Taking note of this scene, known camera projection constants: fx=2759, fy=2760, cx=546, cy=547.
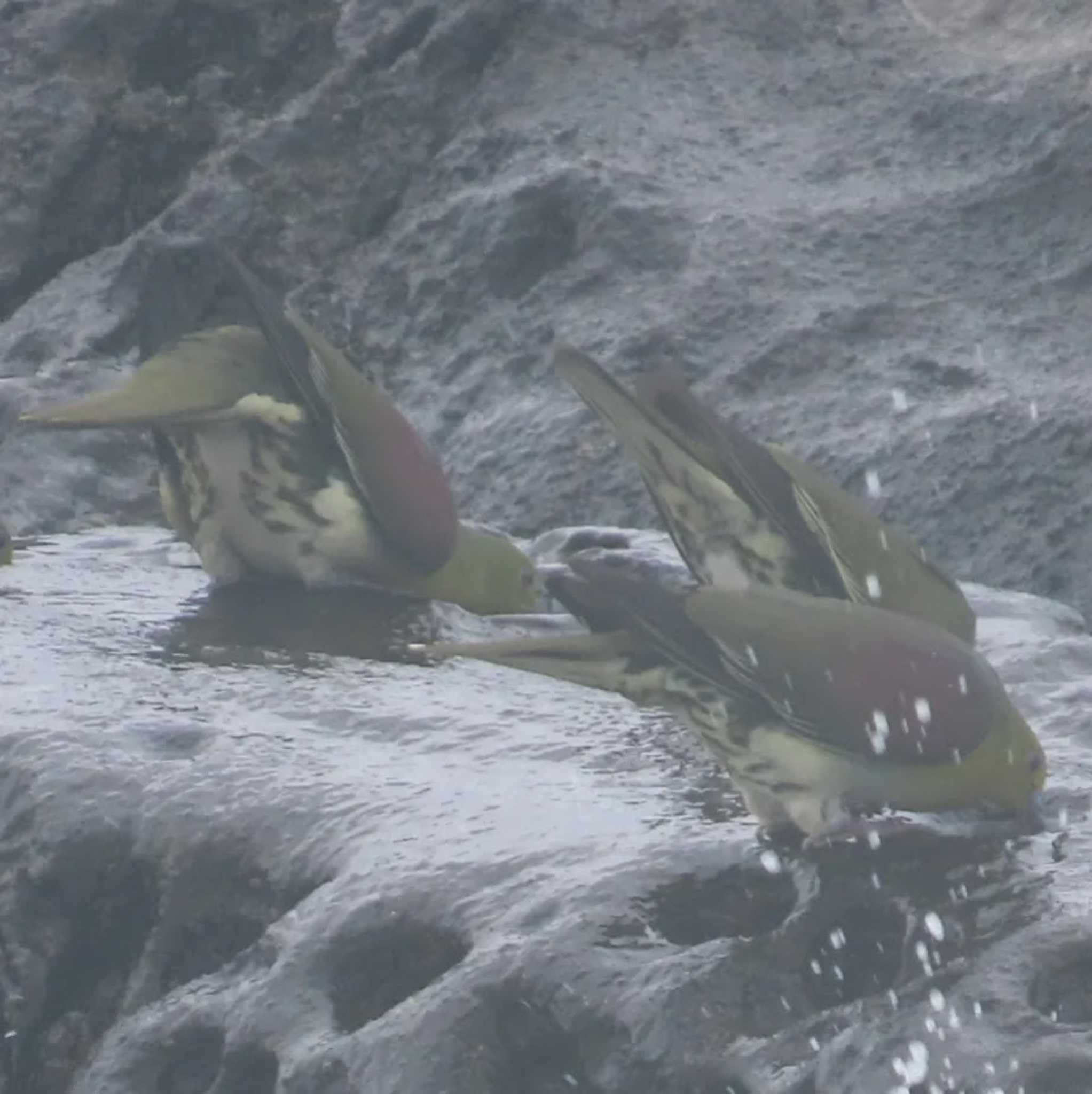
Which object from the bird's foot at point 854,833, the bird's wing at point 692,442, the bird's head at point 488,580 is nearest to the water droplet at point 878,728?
the bird's foot at point 854,833

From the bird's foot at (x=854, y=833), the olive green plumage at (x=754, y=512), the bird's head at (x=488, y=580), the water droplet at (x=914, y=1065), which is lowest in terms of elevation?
the water droplet at (x=914, y=1065)

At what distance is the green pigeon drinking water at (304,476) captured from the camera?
570cm

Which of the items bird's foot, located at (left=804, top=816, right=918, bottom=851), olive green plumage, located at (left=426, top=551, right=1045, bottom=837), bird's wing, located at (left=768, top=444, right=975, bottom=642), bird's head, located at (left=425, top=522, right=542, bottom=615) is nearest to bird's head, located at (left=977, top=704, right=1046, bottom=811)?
olive green plumage, located at (left=426, top=551, right=1045, bottom=837)

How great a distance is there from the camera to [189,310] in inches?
233

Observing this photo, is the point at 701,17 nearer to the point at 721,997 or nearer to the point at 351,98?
the point at 351,98

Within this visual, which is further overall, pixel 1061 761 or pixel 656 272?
pixel 656 272

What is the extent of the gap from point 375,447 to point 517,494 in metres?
1.60

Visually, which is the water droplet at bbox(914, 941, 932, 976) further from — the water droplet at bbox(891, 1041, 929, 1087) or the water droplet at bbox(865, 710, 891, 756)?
the water droplet at bbox(865, 710, 891, 756)

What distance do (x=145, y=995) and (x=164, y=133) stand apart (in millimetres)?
4801

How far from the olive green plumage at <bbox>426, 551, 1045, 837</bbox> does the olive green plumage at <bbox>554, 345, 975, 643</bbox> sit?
20.6 inches

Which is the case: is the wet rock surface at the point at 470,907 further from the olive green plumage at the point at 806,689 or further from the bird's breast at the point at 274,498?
the bird's breast at the point at 274,498

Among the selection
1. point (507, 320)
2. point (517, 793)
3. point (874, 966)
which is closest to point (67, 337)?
point (507, 320)

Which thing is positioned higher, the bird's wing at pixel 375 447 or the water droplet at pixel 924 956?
the bird's wing at pixel 375 447

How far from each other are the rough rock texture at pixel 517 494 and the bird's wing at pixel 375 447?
203mm
